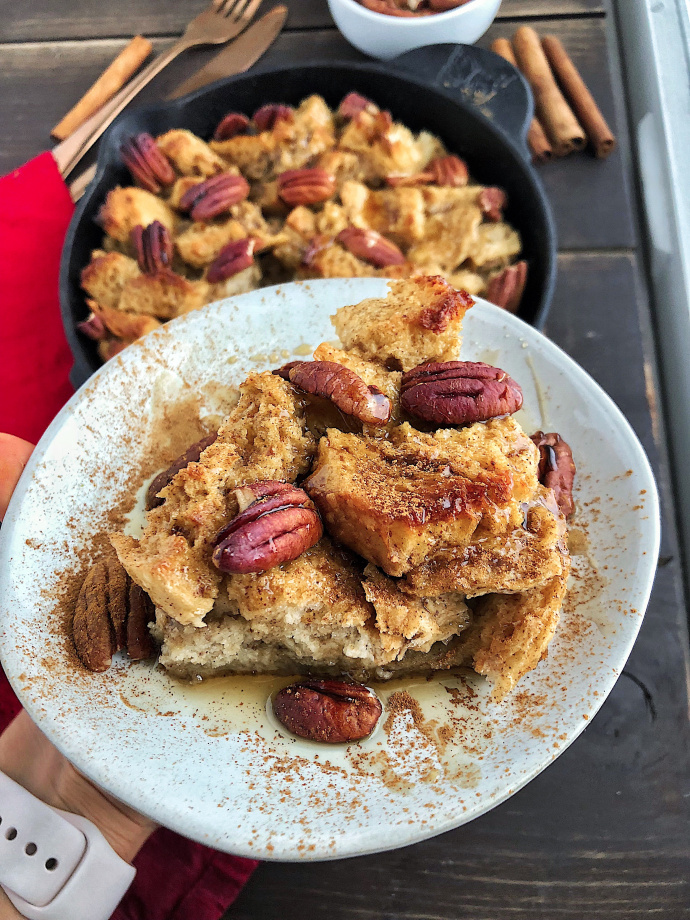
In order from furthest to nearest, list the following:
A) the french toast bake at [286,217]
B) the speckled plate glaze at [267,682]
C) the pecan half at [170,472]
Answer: the french toast bake at [286,217]
the pecan half at [170,472]
the speckled plate glaze at [267,682]

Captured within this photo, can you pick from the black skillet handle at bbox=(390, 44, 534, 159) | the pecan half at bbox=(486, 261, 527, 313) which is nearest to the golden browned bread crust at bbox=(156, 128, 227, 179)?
the black skillet handle at bbox=(390, 44, 534, 159)

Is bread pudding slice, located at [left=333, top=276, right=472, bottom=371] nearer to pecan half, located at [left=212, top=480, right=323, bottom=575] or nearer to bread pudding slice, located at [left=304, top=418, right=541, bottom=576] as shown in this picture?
bread pudding slice, located at [left=304, top=418, right=541, bottom=576]

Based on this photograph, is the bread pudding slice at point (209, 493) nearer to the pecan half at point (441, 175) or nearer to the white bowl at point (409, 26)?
the pecan half at point (441, 175)

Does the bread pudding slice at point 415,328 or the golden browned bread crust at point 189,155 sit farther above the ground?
the golden browned bread crust at point 189,155

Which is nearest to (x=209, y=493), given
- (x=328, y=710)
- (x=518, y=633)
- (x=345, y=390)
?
(x=345, y=390)

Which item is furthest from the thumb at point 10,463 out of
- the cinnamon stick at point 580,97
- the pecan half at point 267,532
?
the cinnamon stick at point 580,97

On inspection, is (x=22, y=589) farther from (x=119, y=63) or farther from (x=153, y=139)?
(x=119, y=63)

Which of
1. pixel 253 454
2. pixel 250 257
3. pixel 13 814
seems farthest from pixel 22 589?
pixel 250 257
